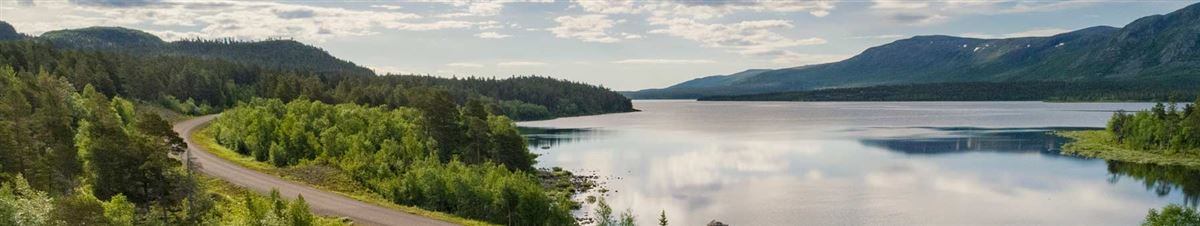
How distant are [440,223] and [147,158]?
49.0 ft

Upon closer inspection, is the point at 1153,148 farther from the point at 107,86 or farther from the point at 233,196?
the point at 107,86

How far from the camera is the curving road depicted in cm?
4178

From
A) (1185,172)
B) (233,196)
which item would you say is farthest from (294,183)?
(1185,172)

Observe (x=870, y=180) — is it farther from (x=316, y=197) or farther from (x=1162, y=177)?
(x=316, y=197)

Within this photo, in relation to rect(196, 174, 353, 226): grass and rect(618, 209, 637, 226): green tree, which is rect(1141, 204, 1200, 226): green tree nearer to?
rect(618, 209, 637, 226): green tree

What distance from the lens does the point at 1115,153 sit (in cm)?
10950

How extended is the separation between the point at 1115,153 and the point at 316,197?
11382 cm

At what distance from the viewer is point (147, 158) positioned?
36156 mm

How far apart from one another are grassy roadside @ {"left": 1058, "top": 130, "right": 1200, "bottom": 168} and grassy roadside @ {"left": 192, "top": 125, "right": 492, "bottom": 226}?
9903cm

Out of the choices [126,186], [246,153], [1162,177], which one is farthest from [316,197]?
[1162,177]

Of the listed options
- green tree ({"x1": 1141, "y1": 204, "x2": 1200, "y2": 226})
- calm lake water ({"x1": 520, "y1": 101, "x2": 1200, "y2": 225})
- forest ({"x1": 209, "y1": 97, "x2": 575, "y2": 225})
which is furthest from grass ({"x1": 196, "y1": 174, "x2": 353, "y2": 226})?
green tree ({"x1": 1141, "y1": 204, "x2": 1200, "y2": 226})

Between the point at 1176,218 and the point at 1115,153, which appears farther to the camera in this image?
the point at 1115,153

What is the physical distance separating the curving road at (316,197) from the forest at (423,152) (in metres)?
5.14

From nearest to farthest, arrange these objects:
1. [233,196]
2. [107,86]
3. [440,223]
Answer: [440,223] < [233,196] < [107,86]
